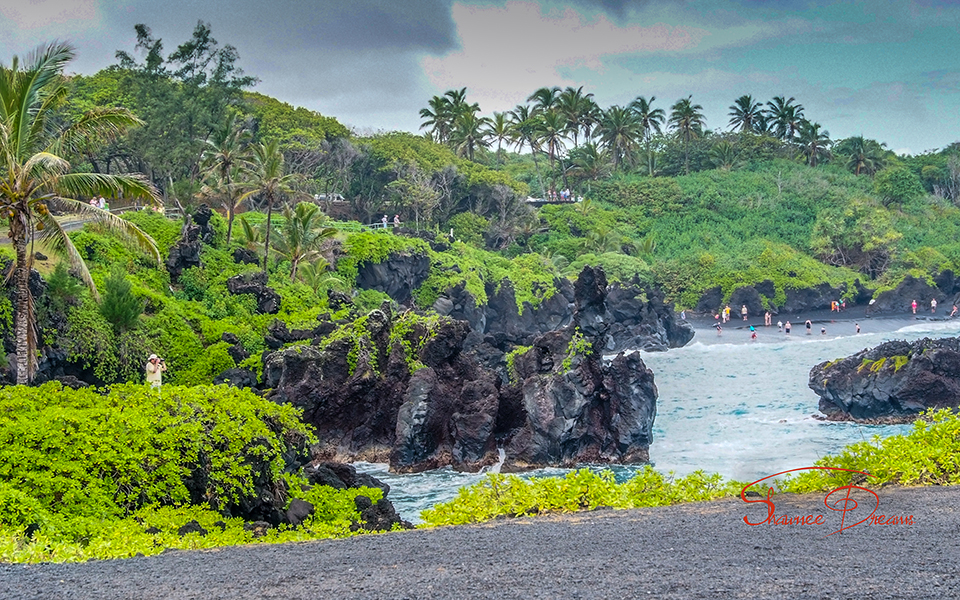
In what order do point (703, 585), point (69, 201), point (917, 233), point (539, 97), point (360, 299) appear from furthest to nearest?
point (539, 97), point (917, 233), point (360, 299), point (69, 201), point (703, 585)

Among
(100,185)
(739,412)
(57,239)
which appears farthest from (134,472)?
(739,412)

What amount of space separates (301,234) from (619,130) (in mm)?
56780

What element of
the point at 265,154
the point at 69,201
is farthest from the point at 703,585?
the point at 265,154

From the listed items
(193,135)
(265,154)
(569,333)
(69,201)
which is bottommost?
(569,333)

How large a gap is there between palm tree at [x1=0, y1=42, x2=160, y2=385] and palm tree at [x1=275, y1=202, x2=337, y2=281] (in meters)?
18.9

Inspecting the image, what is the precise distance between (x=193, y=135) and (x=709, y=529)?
45006 mm

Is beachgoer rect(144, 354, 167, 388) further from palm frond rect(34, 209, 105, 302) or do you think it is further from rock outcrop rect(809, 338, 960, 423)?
rock outcrop rect(809, 338, 960, 423)

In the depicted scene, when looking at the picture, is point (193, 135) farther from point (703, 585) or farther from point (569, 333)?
point (703, 585)

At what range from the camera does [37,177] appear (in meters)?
17.1

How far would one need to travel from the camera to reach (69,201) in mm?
17406

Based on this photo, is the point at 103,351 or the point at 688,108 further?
the point at 688,108

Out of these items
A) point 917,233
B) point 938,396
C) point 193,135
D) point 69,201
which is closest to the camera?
point 69,201

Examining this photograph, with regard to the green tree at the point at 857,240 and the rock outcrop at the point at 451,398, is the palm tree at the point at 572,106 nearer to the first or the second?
the green tree at the point at 857,240

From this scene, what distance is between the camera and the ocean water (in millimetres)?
23469
